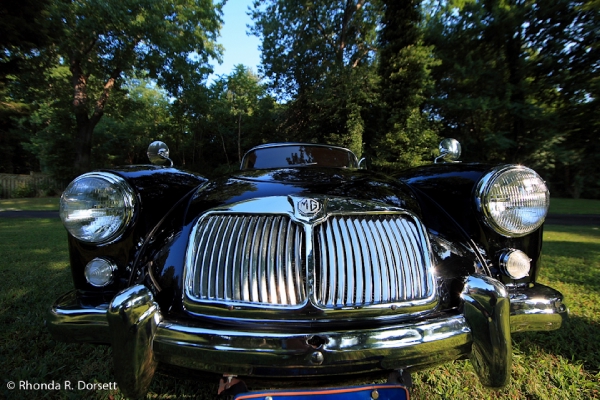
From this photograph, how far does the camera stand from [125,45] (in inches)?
554

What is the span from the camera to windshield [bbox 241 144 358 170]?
114 inches

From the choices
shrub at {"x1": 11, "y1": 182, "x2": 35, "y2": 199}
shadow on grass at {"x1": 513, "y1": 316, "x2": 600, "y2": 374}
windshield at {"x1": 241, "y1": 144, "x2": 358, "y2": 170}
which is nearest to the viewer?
shadow on grass at {"x1": 513, "y1": 316, "x2": 600, "y2": 374}

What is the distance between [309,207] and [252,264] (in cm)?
34

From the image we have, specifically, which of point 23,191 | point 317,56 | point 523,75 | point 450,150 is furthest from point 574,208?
point 23,191

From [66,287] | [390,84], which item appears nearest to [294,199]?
[66,287]

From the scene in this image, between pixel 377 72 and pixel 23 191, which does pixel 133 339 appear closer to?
pixel 377 72

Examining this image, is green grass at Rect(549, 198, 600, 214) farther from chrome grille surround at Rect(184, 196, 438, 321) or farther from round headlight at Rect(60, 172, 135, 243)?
round headlight at Rect(60, 172, 135, 243)

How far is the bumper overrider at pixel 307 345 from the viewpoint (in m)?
1.17

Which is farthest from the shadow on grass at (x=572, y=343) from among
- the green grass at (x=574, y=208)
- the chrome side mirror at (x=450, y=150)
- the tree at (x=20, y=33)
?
the green grass at (x=574, y=208)

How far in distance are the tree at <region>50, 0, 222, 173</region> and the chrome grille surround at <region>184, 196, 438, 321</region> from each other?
46.9 feet

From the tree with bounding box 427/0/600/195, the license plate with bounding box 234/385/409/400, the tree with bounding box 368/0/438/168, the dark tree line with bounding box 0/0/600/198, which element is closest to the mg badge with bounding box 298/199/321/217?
the license plate with bounding box 234/385/409/400

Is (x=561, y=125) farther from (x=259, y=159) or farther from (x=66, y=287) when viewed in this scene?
(x=66, y=287)

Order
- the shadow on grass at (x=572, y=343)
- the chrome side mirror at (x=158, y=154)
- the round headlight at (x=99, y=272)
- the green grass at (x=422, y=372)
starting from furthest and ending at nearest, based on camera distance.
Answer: the chrome side mirror at (x=158, y=154) < the shadow on grass at (x=572, y=343) < the green grass at (x=422, y=372) < the round headlight at (x=99, y=272)

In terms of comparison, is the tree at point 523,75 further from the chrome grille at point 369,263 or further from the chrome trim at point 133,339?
the chrome trim at point 133,339
